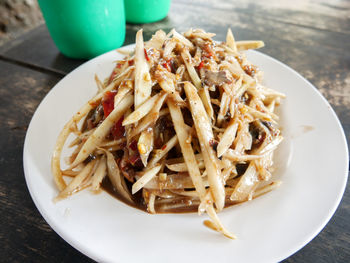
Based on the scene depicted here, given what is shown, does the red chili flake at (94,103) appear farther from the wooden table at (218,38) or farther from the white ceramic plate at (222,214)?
the wooden table at (218,38)

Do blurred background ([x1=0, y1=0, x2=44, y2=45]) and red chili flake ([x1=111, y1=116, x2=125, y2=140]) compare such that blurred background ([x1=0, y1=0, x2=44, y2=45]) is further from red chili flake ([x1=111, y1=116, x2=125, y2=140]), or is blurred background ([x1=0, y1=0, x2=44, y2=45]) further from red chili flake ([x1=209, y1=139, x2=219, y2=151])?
red chili flake ([x1=209, y1=139, x2=219, y2=151])

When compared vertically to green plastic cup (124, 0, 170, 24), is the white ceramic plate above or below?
below

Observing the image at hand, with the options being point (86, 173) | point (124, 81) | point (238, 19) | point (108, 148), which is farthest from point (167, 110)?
point (238, 19)

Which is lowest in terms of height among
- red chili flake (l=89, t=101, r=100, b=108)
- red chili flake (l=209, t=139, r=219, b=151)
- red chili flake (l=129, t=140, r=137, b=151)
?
red chili flake (l=129, t=140, r=137, b=151)

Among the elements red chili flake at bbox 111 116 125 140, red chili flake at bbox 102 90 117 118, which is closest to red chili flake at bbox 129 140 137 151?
red chili flake at bbox 111 116 125 140

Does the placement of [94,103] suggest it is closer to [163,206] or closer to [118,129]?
[118,129]

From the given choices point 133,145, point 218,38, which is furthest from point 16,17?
point 133,145
